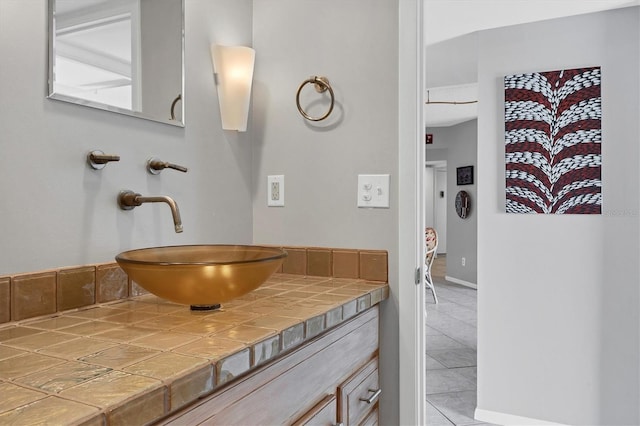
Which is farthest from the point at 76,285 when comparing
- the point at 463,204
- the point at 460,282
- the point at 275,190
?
the point at 460,282

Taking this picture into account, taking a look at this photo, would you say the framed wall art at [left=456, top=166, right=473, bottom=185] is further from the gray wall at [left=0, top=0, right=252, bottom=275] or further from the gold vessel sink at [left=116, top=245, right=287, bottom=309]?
the gold vessel sink at [left=116, top=245, right=287, bottom=309]

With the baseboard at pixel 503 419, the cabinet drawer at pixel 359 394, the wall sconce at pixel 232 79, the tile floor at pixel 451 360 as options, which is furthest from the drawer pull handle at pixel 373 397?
the baseboard at pixel 503 419

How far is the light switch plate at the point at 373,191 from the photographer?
1445 mm

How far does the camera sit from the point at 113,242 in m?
1.14

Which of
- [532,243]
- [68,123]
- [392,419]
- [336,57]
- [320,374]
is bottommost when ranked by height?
[392,419]

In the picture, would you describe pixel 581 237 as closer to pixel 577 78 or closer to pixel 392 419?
Result: pixel 577 78

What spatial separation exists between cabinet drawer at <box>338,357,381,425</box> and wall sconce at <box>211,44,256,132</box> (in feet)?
2.94

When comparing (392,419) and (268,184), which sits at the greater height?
(268,184)

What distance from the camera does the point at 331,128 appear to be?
1.53 metres

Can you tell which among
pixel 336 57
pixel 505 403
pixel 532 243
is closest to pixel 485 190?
pixel 532 243

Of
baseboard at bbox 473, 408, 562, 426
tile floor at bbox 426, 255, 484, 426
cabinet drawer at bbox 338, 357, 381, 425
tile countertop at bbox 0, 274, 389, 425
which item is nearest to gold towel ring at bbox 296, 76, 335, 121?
tile countertop at bbox 0, 274, 389, 425

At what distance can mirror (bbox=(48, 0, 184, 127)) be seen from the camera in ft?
3.35

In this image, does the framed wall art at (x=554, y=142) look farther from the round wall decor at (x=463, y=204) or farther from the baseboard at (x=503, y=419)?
the round wall decor at (x=463, y=204)

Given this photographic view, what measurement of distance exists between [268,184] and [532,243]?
165cm
